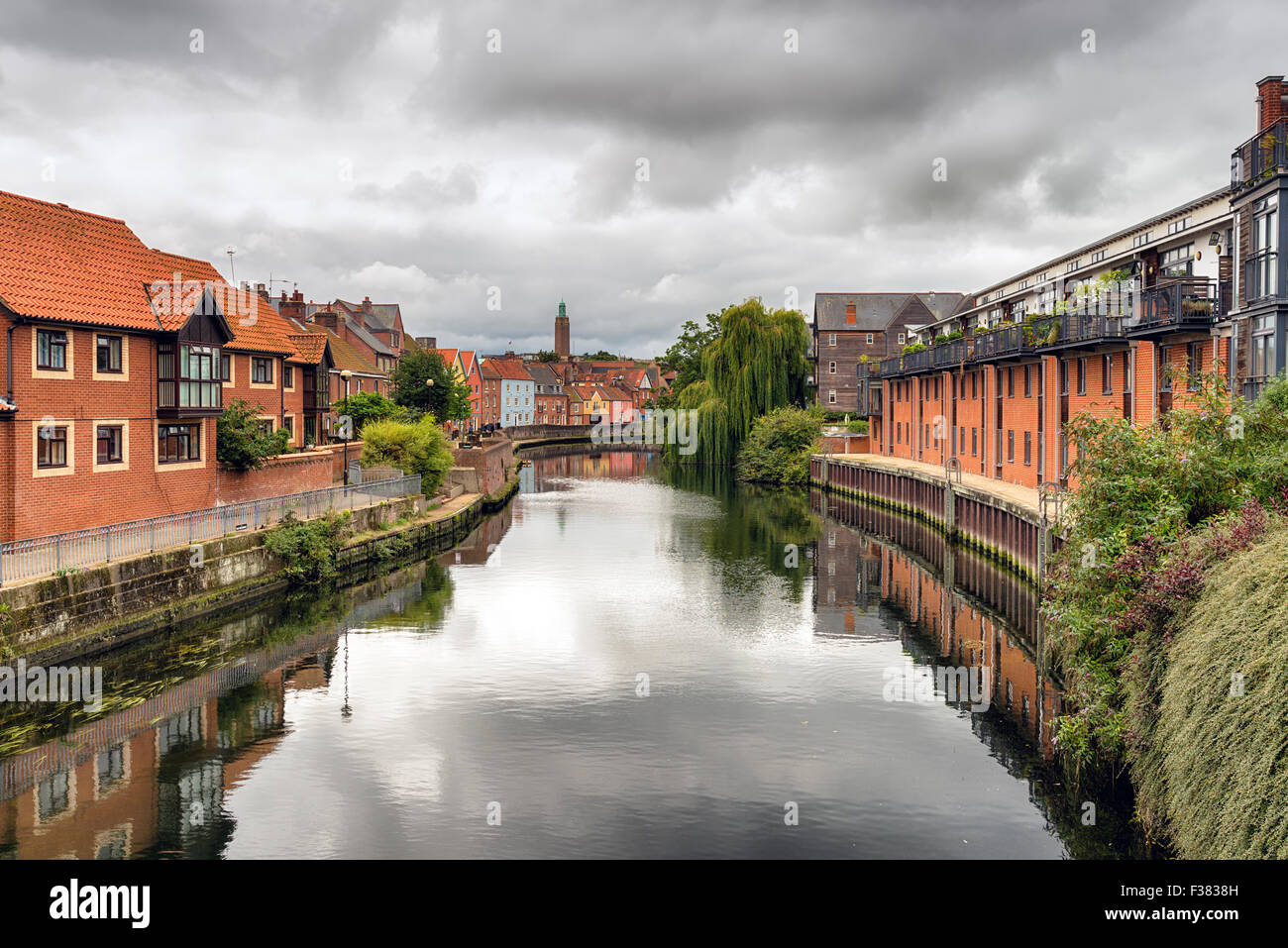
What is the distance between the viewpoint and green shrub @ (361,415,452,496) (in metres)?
40.0

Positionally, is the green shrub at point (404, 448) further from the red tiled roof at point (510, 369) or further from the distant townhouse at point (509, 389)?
the red tiled roof at point (510, 369)

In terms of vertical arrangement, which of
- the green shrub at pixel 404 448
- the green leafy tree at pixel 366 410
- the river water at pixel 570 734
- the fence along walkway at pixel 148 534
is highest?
the green leafy tree at pixel 366 410

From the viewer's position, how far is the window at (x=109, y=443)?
23625 mm

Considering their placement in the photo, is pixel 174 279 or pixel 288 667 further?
pixel 174 279

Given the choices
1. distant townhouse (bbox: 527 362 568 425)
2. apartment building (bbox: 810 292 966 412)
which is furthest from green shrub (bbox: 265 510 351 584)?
distant townhouse (bbox: 527 362 568 425)

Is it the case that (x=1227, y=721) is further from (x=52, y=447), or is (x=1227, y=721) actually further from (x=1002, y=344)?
(x=1002, y=344)

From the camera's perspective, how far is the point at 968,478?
1672 inches

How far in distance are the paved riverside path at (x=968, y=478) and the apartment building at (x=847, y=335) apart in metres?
19.0

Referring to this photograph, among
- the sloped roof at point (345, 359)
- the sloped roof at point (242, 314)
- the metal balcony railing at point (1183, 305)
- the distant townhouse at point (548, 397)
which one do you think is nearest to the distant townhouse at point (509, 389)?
the distant townhouse at point (548, 397)

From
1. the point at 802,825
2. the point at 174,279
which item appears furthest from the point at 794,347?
the point at 802,825

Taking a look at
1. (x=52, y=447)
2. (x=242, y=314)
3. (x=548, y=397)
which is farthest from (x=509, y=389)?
(x=52, y=447)
